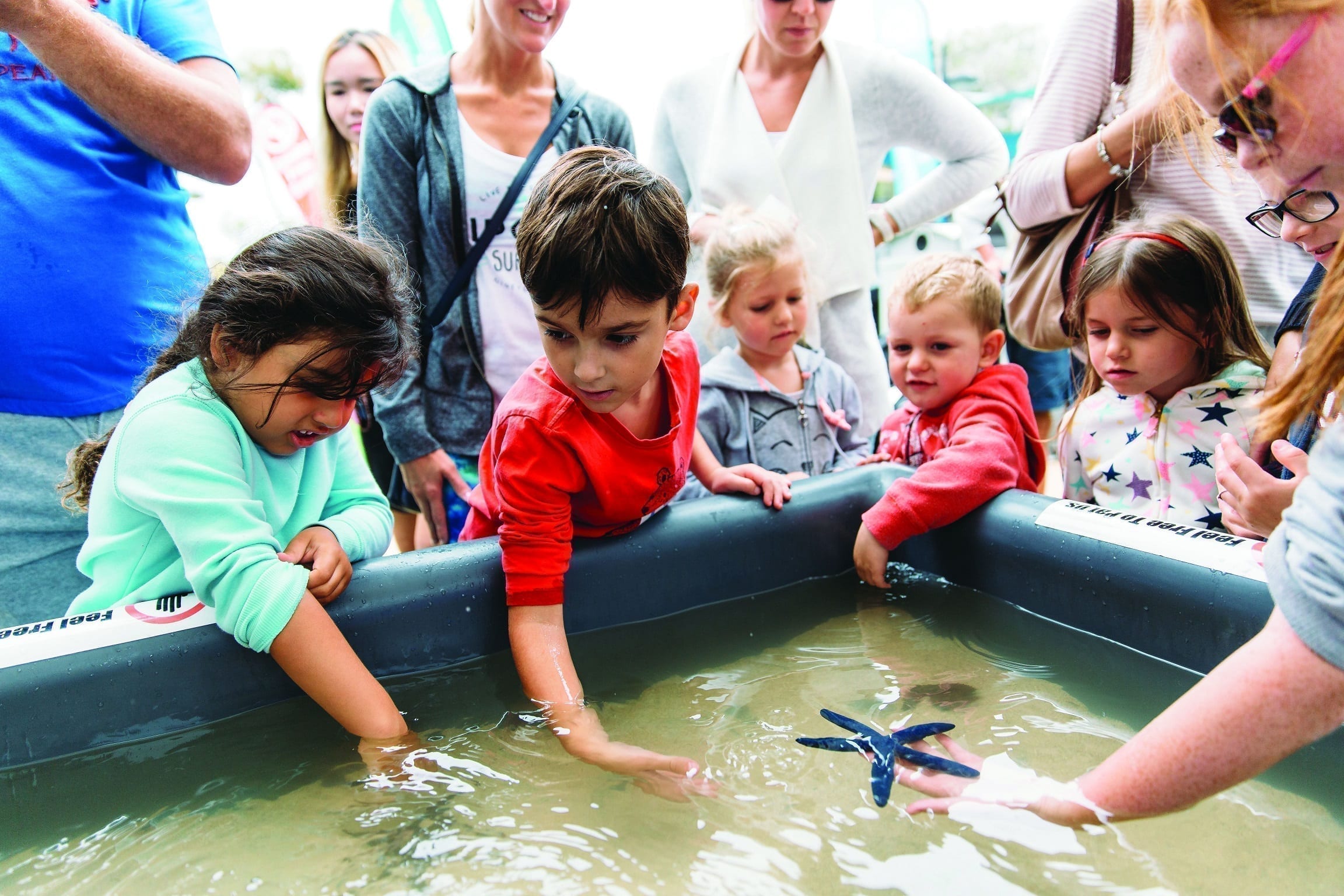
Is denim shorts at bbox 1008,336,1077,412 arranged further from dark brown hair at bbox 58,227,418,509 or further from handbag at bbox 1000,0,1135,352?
dark brown hair at bbox 58,227,418,509

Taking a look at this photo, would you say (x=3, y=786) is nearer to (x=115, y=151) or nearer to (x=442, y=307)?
(x=115, y=151)

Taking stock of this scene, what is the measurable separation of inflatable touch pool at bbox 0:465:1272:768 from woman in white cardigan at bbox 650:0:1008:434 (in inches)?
24.6

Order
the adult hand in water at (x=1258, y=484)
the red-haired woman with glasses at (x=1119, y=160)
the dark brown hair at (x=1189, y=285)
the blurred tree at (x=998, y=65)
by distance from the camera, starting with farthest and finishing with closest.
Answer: the blurred tree at (x=998, y=65), the red-haired woman with glasses at (x=1119, y=160), the dark brown hair at (x=1189, y=285), the adult hand in water at (x=1258, y=484)

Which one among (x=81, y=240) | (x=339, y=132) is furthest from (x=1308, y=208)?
(x=339, y=132)

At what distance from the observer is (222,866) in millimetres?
998

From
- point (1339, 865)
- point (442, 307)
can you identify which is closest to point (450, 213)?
point (442, 307)

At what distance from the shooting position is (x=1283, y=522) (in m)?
0.73

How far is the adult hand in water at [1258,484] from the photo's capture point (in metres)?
1.18

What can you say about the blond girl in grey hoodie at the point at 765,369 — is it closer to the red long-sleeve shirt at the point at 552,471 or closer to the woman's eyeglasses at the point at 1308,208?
the red long-sleeve shirt at the point at 552,471

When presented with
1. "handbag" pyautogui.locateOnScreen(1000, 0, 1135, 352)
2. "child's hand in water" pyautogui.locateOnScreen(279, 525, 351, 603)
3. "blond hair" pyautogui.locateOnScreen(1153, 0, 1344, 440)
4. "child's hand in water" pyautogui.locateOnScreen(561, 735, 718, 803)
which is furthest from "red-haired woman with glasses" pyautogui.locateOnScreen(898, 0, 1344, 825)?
"child's hand in water" pyautogui.locateOnScreen(279, 525, 351, 603)

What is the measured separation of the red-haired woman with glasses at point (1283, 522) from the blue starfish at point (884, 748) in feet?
0.58

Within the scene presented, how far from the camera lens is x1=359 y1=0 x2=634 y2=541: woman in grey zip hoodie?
6.24 feet

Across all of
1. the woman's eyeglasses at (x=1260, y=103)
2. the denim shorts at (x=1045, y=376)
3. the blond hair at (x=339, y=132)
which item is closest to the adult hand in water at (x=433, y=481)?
the blond hair at (x=339, y=132)

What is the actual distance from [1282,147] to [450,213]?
1544mm
